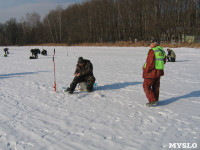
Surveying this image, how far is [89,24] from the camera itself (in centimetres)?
5766

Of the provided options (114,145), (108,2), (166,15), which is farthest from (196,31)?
(114,145)

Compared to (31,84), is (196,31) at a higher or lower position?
higher

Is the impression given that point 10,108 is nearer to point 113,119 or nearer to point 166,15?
point 113,119

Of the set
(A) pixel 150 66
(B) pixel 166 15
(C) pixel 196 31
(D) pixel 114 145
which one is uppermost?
(B) pixel 166 15

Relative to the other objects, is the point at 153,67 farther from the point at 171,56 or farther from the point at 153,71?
the point at 171,56

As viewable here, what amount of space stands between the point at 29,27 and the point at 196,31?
67.6 m

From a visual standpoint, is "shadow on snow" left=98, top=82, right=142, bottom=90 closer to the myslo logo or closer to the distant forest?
the myslo logo

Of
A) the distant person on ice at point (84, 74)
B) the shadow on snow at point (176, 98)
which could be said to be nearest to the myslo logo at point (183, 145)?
the shadow on snow at point (176, 98)

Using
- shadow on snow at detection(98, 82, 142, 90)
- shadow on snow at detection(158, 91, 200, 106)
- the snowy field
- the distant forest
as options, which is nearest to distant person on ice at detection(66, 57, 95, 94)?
the snowy field

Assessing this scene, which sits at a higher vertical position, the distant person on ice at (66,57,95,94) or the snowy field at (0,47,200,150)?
the distant person on ice at (66,57,95,94)

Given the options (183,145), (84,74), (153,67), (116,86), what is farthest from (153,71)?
(116,86)

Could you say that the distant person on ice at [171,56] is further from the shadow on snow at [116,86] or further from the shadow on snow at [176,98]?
the shadow on snow at [176,98]

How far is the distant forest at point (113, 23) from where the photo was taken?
38.2 meters

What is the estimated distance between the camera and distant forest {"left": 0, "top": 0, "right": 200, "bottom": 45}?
38156 mm
